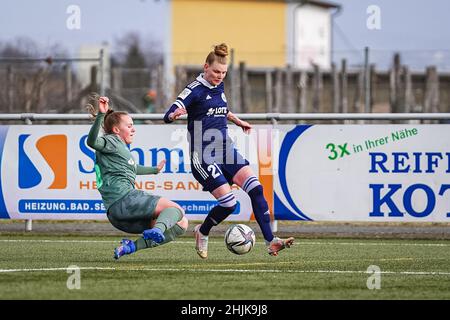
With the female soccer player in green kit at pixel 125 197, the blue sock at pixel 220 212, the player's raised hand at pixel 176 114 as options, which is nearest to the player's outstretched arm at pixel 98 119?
the female soccer player in green kit at pixel 125 197

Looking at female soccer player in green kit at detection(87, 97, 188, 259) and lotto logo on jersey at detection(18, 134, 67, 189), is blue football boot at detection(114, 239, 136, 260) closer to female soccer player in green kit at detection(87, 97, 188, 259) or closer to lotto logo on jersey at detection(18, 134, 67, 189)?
female soccer player in green kit at detection(87, 97, 188, 259)

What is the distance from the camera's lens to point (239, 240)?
11.3 m

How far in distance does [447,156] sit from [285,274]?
5.80m

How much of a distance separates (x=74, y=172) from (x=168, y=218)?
5.12m

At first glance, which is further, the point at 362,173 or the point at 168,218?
the point at 362,173

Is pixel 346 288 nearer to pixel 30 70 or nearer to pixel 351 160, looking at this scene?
pixel 351 160

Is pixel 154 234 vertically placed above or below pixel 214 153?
below

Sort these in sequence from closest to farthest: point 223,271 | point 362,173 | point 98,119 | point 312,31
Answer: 1. point 223,271
2. point 98,119
3. point 362,173
4. point 312,31

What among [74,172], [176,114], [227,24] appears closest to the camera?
[176,114]

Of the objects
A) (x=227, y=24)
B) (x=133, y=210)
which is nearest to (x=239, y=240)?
(x=133, y=210)

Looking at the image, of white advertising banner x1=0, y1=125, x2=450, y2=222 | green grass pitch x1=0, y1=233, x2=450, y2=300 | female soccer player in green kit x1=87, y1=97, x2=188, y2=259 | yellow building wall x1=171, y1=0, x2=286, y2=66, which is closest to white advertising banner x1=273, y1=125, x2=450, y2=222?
white advertising banner x1=0, y1=125, x2=450, y2=222

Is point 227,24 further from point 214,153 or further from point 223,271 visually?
point 223,271

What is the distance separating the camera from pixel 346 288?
342 inches
